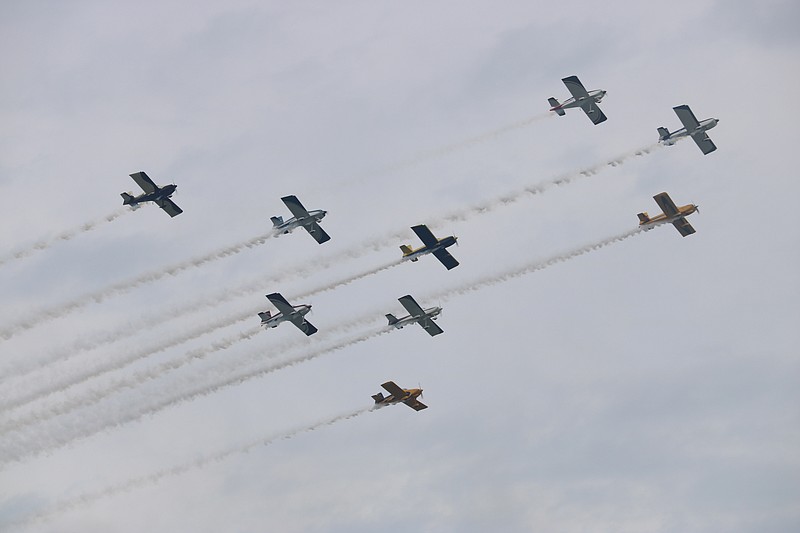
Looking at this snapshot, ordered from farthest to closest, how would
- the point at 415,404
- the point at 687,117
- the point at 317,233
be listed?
the point at 415,404
the point at 687,117
the point at 317,233

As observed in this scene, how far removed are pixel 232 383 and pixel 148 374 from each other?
654 cm

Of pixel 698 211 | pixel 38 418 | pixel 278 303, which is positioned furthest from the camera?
pixel 698 211

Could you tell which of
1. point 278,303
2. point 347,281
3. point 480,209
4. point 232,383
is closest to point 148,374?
point 232,383

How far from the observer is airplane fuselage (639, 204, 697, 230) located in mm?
85375

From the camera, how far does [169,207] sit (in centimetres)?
8206

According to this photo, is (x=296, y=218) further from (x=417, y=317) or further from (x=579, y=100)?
(x=579, y=100)

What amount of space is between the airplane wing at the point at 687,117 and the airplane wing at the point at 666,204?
6.25 metres

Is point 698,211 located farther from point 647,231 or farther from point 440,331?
point 440,331

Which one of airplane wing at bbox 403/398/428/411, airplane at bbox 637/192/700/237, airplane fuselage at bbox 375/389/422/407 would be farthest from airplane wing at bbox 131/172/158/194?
airplane at bbox 637/192/700/237

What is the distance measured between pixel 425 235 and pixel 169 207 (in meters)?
21.4

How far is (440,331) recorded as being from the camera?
82.9 m

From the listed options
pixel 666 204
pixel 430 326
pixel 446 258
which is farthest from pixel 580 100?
pixel 430 326

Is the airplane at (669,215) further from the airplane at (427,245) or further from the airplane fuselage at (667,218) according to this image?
the airplane at (427,245)

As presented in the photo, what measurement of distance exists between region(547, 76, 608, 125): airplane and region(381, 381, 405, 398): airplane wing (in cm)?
2732
